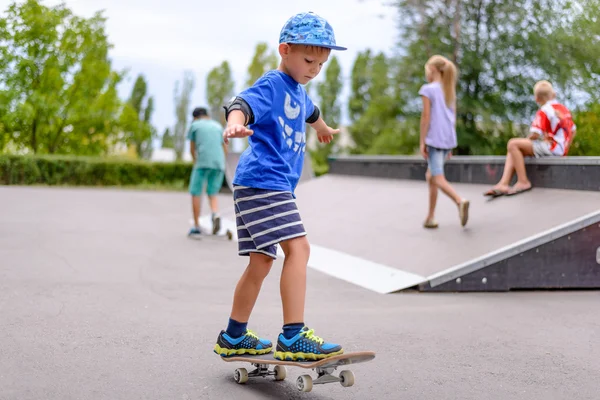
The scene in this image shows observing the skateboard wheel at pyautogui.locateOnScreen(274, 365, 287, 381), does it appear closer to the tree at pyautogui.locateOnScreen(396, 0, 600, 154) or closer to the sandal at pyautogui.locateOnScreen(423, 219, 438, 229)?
the sandal at pyautogui.locateOnScreen(423, 219, 438, 229)

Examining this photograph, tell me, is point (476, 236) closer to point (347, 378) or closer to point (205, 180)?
point (347, 378)

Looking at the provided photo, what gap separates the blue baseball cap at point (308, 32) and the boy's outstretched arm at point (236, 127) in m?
0.45

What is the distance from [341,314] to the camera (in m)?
5.75

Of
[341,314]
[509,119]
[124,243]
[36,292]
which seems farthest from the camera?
[509,119]

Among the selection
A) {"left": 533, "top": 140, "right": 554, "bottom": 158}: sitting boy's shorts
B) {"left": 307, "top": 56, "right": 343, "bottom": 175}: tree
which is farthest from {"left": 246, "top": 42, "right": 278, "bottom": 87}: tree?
{"left": 533, "top": 140, "right": 554, "bottom": 158}: sitting boy's shorts

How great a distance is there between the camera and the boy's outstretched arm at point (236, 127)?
346 cm

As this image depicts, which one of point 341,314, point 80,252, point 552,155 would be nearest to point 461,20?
point 552,155

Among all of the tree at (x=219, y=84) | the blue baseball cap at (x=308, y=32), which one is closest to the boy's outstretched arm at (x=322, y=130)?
the blue baseball cap at (x=308, y=32)

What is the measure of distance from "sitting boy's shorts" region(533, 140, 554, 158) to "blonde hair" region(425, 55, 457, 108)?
1.11 meters

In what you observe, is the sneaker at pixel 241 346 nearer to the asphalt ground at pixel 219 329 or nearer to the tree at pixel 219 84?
the asphalt ground at pixel 219 329

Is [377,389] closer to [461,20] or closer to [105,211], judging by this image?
[105,211]

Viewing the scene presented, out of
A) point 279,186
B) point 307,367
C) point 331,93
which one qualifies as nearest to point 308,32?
point 279,186

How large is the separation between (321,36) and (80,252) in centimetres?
600

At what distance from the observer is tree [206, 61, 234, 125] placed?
68312 mm
